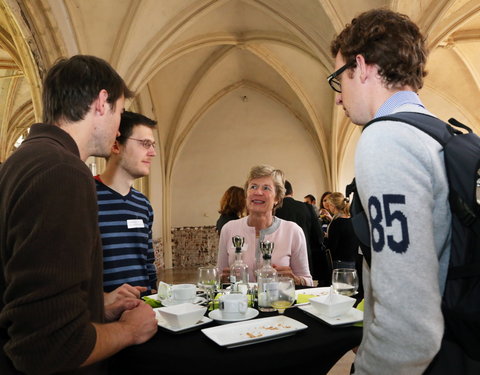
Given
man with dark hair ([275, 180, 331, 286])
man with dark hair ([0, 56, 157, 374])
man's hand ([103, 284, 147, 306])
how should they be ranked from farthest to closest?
man with dark hair ([275, 180, 331, 286]) < man's hand ([103, 284, 147, 306]) < man with dark hair ([0, 56, 157, 374])

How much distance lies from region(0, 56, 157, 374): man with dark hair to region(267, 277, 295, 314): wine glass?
2.36 feet

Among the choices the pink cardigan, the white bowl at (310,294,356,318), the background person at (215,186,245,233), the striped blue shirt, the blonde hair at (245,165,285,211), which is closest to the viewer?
the white bowl at (310,294,356,318)

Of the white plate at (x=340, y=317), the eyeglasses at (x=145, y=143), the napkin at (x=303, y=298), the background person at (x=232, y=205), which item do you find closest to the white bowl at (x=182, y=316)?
the white plate at (x=340, y=317)

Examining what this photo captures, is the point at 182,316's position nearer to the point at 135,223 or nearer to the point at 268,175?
the point at 135,223

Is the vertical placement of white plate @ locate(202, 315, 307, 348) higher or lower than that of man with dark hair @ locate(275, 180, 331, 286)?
lower

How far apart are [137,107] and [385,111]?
425 inches

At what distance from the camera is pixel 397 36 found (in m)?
1.25

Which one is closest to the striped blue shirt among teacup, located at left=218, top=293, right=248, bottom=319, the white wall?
teacup, located at left=218, top=293, right=248, bottom=319

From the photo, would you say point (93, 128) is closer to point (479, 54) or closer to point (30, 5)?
point (30, 5)

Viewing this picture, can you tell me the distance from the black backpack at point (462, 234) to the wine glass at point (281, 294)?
852mm

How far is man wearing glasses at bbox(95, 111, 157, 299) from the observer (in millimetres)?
2273

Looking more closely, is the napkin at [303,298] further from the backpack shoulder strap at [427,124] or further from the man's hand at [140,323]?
the backpack shoulder strap at [427,124]

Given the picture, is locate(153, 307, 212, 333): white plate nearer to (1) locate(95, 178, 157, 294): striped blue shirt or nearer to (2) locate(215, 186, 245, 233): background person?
(1) locate(95, 178, 157, 294): striped blue shirt

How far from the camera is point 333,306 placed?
168 cm
